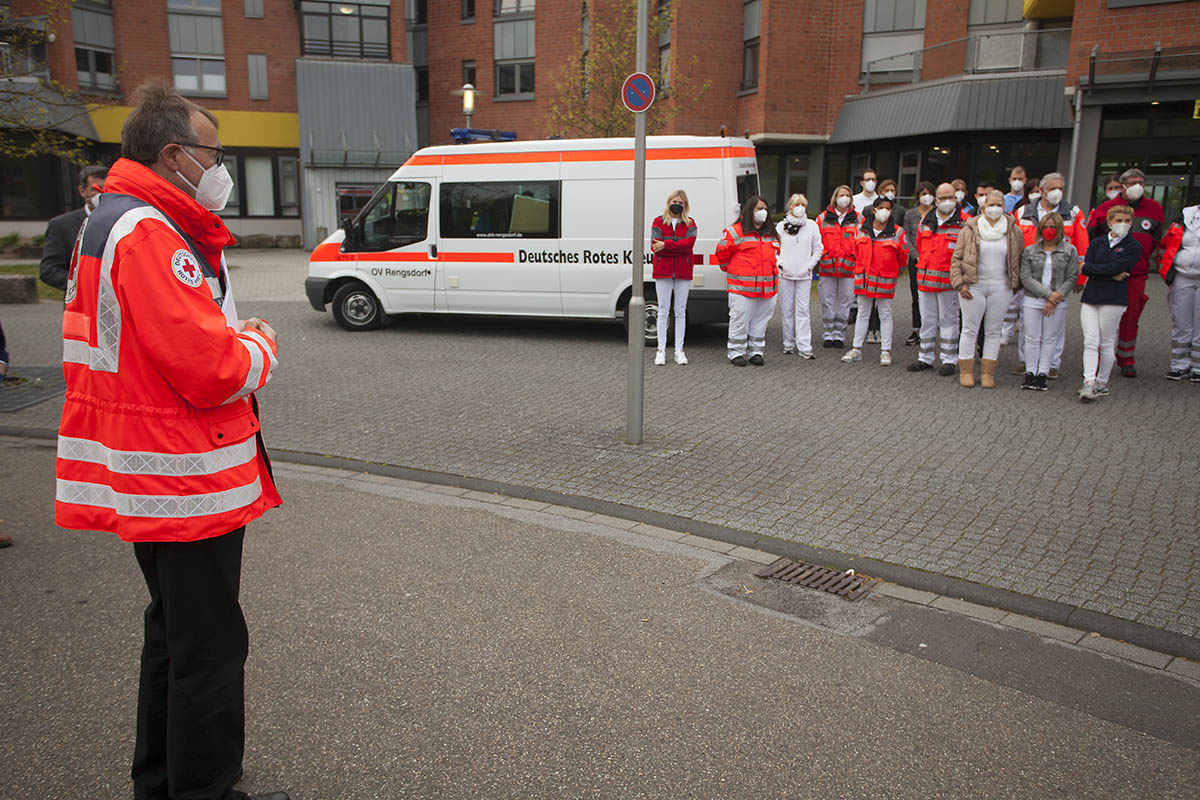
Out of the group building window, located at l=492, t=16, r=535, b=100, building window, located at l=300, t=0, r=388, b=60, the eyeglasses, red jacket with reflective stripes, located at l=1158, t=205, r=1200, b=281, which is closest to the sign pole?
the eyeglasses

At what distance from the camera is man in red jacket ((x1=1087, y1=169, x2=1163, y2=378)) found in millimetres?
9711

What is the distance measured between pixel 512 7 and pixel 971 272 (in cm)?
2705

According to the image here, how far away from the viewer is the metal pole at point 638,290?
7.02m

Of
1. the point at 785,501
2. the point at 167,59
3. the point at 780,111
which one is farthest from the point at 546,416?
the point at 167,59

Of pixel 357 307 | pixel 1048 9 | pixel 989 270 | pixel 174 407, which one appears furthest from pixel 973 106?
pixel 174 407

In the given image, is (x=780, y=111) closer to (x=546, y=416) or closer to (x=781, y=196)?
(x=781, y=196)

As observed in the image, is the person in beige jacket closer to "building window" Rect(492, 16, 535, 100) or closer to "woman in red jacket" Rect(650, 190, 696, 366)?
"woman in red jacket" Rect(650, 190, 696, 366)

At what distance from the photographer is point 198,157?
8.65ft

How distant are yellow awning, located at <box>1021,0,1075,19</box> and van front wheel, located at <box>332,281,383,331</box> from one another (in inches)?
679

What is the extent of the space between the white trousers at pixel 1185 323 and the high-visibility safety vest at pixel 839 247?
11.3 feet

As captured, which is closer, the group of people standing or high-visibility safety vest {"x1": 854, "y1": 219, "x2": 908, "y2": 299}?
the group of people standing

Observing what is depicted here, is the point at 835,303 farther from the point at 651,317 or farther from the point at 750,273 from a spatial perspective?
the point at 651,317

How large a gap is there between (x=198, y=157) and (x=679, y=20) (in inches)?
1058

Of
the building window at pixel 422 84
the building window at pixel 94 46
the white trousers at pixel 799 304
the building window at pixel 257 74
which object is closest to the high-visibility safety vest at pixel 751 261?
the white trousers at pixel 799 304
